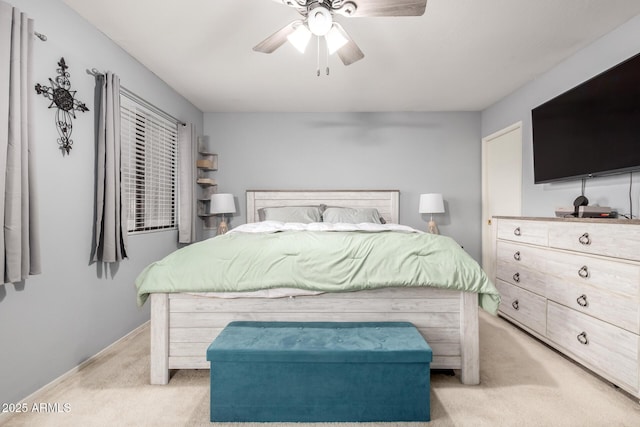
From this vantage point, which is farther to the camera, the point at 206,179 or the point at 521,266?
the point at 206,179

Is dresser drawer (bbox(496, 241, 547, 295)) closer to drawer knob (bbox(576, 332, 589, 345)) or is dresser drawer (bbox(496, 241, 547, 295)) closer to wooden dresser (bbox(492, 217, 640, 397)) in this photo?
wooden dresser (bbox(492, 217, 640, 397))

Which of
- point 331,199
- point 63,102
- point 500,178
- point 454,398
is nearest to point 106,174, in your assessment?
point 63,102

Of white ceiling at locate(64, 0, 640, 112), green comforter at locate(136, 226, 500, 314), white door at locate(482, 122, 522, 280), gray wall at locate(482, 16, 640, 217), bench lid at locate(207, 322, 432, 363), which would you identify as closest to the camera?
bench lid at locate(207, 322, 432, 363)

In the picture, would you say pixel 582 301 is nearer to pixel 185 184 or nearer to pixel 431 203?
pixel 431 203

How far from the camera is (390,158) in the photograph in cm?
442

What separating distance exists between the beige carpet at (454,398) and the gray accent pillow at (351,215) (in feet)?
6.25

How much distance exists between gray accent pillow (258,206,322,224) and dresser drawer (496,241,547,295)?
6.49ft

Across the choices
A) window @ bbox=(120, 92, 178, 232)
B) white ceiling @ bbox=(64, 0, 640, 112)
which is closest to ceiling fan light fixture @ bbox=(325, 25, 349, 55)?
white ceiling @ bbox=(64, 0, 640, 112)

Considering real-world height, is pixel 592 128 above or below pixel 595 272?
above

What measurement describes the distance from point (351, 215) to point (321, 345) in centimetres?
235

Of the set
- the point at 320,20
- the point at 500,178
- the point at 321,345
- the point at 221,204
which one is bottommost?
the point at 321,345

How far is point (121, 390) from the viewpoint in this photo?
1.92 meters

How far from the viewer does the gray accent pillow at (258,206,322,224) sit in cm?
379

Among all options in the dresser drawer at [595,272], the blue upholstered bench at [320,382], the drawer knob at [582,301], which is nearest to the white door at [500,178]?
the dresser drawer at [595,272]
